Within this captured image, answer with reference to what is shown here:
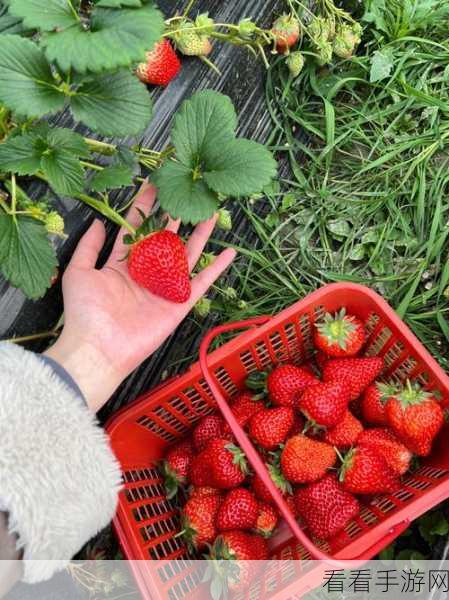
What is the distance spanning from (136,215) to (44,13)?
42cm

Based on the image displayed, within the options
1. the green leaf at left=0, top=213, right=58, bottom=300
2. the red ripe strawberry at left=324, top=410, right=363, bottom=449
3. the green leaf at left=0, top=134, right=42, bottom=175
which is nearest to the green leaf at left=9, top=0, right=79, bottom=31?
the green leaf at left=0, top=134, right=42, bottom=175

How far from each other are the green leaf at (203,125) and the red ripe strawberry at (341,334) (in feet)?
1.27

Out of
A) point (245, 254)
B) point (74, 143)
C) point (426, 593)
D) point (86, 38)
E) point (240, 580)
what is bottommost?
point (426, 593)

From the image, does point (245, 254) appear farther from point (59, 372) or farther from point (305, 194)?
point (59, 372)

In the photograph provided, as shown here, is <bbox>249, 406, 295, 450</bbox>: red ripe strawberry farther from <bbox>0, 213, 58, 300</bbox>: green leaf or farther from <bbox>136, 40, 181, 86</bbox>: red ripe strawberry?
<bbox>136, 40, 181, 86</bbox>: red ripe strawberry

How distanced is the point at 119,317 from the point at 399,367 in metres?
0.51

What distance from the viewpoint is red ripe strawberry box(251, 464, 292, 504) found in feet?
3.49

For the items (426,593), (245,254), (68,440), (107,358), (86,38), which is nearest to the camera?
(86,38)

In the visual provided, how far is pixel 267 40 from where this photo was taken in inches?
47.4

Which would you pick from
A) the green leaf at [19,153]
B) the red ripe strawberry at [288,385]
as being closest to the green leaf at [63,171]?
the green leaf at [19,153]

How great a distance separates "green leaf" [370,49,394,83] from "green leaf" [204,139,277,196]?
0.62m

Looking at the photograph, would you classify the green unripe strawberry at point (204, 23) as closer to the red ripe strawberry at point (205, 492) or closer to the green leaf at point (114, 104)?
the green leaf at point (114, 104)

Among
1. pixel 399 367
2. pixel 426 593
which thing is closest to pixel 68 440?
pixel 399 367

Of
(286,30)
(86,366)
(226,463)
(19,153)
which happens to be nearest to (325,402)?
(226,463)
